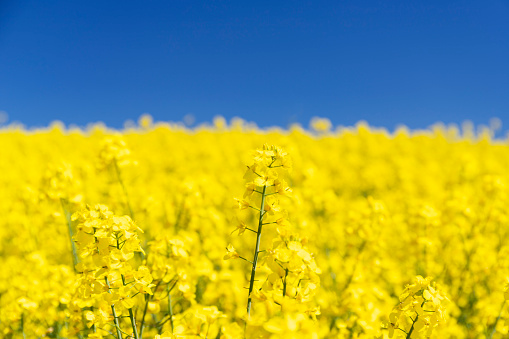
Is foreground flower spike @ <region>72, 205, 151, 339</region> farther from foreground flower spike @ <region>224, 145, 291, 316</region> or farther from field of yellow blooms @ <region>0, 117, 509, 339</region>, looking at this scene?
foreground flower spike @ <region>224, 145, 291, 316</region>

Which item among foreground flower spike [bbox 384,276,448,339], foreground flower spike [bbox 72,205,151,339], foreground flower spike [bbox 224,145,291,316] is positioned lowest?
foreground flower spike [bbox 384,276,448,339]

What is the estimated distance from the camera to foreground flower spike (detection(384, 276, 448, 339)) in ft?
5.61

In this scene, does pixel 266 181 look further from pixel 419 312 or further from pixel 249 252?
pixel 249 252

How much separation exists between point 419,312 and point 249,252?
13.1ft

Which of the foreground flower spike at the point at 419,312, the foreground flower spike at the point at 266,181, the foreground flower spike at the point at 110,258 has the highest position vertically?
the foreground flower spike at the point at 266,181

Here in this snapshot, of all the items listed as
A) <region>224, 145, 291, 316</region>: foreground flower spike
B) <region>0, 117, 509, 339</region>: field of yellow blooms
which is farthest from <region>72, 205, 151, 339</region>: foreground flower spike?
<region>224, 145, 291, 316</region>: foreground flower spike

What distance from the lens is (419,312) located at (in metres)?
1.71

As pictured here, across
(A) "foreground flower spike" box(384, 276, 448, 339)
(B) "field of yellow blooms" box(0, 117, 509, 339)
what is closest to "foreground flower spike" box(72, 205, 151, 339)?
(B) "field of yellow blooms" box(0, 117, 509, 339)

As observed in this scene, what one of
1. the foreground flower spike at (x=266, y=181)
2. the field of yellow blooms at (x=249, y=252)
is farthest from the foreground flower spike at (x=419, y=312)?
the foreground flower spike at (x=266, y=181)

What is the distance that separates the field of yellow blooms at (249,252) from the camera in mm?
1740

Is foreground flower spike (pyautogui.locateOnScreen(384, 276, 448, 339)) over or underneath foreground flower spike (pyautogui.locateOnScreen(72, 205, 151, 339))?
underneath

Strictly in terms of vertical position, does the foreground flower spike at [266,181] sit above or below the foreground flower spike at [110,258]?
above

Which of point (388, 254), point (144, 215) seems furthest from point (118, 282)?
point (388, 254)

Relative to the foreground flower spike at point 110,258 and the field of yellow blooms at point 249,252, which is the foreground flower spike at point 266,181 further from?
the foreground flower spike at point 110,258
